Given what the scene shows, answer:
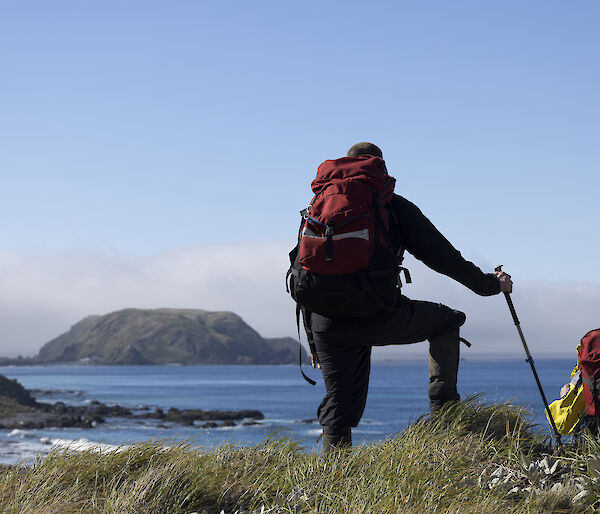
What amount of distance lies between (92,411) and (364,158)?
8347 centimetres

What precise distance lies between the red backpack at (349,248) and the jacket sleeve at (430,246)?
0.42 ft

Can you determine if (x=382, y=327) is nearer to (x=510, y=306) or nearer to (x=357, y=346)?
(x=357, y=346)

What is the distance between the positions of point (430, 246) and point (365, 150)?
0.93 m

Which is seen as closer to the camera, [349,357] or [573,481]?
[573,481]

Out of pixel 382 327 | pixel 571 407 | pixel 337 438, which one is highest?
pixel 382 327

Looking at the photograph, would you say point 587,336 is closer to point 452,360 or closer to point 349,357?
point 452,360

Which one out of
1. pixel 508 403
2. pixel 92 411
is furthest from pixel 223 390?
pixel 508 403

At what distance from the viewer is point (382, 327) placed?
5.33 metres

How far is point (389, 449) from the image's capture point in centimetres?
526

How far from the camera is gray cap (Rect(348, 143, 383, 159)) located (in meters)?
5.61

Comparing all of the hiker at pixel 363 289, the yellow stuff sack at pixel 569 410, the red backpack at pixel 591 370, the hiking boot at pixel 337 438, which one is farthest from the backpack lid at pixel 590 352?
the hiking boot at pixel 337 438

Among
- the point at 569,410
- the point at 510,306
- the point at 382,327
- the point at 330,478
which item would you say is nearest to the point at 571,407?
the point at 569,410

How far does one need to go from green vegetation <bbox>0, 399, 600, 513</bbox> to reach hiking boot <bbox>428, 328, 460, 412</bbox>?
273mm

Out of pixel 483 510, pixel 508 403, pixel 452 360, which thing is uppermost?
pixel 452 360
